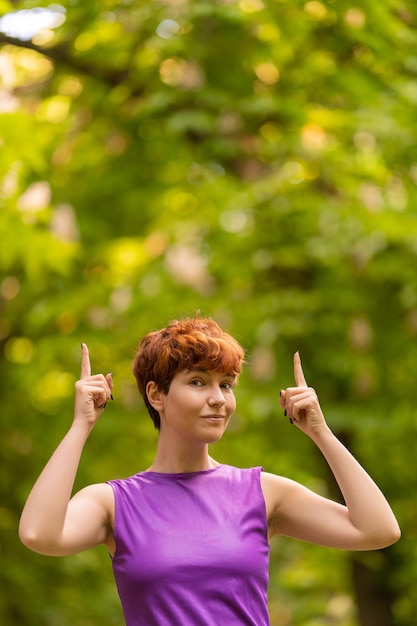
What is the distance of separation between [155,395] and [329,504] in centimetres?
54

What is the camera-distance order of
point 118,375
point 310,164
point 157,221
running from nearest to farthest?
point 310,164, point 118,375, point 157,221

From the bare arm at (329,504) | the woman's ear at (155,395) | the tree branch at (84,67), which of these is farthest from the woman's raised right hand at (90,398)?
the tree branch at (84,67)

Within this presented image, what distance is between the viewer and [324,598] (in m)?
10.8

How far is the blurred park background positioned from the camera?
698 centimetres

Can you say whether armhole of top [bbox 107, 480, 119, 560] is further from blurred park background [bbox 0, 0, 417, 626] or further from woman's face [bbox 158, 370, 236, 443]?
blurred park background [bbox 0, 0, 417, 626]

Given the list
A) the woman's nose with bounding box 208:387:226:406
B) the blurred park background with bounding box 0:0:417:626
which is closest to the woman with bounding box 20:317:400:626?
the woman's nose with bounding box 208:387:226:406

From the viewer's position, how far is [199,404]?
2736 millimetres

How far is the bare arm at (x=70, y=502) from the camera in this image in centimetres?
250

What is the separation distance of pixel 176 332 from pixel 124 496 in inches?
17.5

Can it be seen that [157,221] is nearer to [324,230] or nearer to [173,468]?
[324,230]

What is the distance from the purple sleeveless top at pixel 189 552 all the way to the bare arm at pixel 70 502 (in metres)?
0.06

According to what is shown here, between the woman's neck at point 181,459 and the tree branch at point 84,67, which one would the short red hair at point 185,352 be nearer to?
the woman's neck at point 181,459

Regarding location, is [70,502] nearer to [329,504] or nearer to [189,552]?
[189,552]

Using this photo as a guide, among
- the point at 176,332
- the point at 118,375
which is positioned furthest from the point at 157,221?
the point at 176,332
